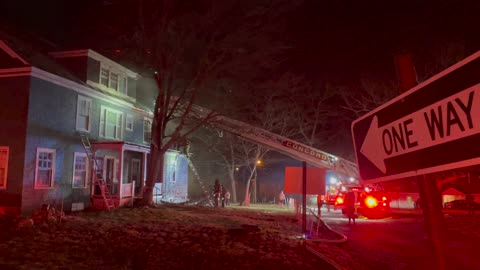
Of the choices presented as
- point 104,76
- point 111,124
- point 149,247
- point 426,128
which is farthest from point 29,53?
point 426,128

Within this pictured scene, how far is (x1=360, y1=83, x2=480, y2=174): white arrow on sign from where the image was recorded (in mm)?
1890

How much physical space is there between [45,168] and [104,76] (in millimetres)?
7310

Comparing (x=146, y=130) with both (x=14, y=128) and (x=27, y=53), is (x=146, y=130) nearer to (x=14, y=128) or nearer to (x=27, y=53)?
(x=27, y=53)

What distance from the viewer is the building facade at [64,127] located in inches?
734

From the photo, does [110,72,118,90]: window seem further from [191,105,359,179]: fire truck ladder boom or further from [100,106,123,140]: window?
[191,105,359,179]: fire truck ladder boom

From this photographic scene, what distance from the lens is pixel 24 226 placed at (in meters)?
13.8

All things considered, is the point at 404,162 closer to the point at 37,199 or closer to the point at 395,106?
the point at 395,106

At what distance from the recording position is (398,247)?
13453 mm

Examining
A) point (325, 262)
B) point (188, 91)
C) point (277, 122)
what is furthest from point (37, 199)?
point (277, 122)

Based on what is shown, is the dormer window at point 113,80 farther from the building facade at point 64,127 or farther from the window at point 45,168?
the window at point 45,168

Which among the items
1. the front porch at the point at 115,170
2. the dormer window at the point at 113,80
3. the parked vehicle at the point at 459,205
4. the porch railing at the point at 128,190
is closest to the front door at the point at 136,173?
the front porch at the point at 115,170

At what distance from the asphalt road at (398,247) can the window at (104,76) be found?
15323 mm

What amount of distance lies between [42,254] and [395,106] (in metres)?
9.82

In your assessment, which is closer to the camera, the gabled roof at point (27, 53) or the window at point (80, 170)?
→ the gabled roof at point (27, 53)
